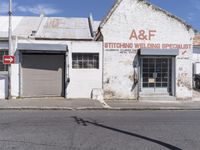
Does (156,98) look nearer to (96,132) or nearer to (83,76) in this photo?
(83,76)

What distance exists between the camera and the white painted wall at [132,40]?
64.5ft

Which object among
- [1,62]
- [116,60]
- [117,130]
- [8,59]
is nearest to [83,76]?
[116,60]

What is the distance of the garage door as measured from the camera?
62.7ft

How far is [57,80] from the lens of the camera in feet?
63.7

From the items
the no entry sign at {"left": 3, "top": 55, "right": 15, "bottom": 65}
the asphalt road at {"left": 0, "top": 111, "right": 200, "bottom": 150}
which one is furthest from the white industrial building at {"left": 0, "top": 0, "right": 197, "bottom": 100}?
the asphalt road at {"left": 0, "top": 111, "right": 200, "bottom": 150}

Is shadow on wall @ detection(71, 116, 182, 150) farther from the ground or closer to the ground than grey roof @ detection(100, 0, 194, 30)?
closer to the ground

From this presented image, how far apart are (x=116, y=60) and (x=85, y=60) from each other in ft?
5.79

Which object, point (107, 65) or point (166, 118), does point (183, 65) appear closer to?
point (107, 65)

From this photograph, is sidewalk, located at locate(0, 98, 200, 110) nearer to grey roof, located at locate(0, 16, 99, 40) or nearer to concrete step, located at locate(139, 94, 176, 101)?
concrete step, located at locate(139, 94, 176, 101)

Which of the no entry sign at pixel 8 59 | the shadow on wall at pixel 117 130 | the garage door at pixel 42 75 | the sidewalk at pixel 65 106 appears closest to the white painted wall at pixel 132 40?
the sidewalk at pixel 65 106

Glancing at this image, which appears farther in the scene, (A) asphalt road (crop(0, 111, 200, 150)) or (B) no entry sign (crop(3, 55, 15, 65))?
(B) no entry sign (crop(3, 55, 15, 65))

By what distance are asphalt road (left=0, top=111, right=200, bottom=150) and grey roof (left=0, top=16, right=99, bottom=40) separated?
13.6 meters

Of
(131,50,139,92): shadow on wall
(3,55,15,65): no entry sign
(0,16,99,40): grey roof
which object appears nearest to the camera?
(3,55,15,65): no entry sign

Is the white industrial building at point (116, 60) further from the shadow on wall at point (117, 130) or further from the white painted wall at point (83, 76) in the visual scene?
the shadow on wall at point (117, 130)
